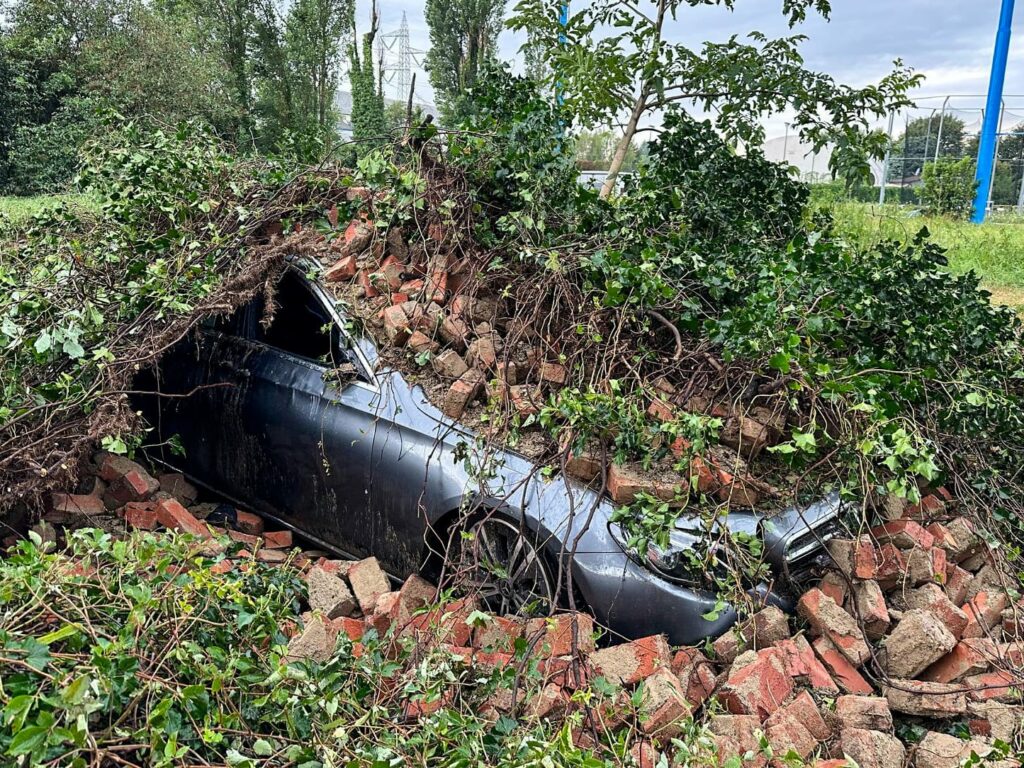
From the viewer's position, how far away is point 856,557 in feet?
10.6

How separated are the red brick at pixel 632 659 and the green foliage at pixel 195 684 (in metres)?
0.30

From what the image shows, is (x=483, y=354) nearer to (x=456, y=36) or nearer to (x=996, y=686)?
(x=996, y=686)

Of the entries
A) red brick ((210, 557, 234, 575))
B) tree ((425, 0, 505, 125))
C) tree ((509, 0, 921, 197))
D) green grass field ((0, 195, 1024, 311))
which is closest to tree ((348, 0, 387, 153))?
tree ((425, 0, 505, 125))

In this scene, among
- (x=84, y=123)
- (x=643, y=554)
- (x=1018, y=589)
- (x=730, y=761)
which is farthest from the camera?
(x=84, y=123)

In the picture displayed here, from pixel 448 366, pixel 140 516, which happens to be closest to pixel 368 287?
pixel 448 366

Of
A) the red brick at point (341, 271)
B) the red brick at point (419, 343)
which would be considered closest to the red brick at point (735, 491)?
the red brick at point (419, 343)

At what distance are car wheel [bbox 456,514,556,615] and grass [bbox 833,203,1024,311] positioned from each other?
5837mm

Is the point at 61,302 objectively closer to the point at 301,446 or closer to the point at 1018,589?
the point at 301,446

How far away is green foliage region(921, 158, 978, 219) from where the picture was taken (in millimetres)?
18797

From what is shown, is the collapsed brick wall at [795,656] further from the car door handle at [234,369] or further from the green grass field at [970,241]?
the green grass field at [970,241]

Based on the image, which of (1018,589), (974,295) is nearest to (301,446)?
(1018,589)

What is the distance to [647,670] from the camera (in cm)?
284

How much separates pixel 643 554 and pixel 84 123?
18851mm

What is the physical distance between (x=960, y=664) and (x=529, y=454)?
1829mm
